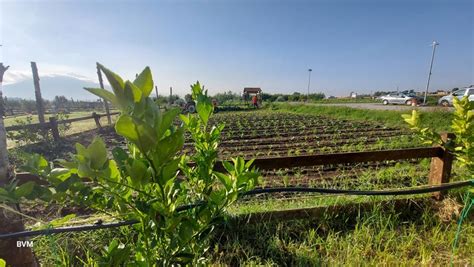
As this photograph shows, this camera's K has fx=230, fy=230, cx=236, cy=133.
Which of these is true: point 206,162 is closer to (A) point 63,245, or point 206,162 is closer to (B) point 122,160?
(B) point 122,160

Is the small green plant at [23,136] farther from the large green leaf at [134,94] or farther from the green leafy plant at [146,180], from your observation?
the large green leaf at [134,94]

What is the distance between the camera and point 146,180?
0.57 metres

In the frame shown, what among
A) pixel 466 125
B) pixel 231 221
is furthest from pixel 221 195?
pixel 466 125

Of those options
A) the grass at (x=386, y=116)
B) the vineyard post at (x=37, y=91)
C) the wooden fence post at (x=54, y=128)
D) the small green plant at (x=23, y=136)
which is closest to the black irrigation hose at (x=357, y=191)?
the grass at (x=386, y=116)

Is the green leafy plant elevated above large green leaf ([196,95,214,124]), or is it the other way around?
large green leaf ([196,95,214,124])

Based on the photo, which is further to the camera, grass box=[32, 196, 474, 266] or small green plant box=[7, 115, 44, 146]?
small green plant box=[7, 115, 44, 146]

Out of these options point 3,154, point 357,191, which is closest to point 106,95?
point 3,154

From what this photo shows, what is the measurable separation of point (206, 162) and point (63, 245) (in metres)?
1.89

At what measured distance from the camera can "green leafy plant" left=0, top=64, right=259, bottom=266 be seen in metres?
0.48

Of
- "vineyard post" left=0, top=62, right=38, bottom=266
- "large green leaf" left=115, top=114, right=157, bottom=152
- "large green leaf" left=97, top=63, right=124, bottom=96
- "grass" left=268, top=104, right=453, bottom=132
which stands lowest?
"grass" left=268, top=104, right=453, bottom=132

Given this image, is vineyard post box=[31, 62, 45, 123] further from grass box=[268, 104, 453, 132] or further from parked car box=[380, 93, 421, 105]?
parked car box=[380, 93, 421, 105]

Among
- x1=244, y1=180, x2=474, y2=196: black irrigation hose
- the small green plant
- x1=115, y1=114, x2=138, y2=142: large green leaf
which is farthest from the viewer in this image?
the small green plant

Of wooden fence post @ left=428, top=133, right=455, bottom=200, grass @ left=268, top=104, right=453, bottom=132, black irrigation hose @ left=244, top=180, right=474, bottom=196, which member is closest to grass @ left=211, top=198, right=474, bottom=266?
wooden fence post @ left=428, top=133, right=455, bottom=200

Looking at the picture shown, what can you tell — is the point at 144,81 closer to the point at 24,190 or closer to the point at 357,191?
the point at 24,190
